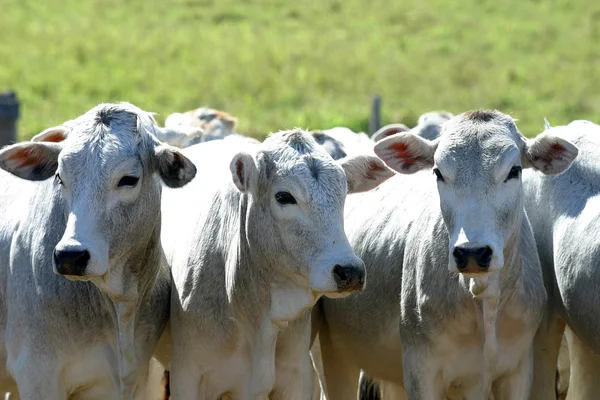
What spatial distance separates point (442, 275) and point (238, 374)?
1372 millimetres

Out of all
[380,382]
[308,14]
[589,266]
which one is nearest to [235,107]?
[308,14]

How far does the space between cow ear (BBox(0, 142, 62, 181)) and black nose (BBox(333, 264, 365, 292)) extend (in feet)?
5.93

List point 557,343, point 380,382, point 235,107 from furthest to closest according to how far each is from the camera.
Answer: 1. point 235,107
2. point 380,382
3. point 557,343

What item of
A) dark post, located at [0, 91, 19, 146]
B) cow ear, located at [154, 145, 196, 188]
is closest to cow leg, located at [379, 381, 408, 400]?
cow ear, located at [154, 145, 196, 188]

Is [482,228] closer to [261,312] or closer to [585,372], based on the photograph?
[261,312]

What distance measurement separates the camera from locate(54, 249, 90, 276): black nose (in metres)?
6.52

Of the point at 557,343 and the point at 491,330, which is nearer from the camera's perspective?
the point at 491,330

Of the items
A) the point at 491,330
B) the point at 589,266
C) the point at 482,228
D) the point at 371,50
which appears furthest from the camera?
the point at 371,50

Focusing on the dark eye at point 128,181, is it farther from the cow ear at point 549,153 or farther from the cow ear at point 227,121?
the cow ear at point 227,121

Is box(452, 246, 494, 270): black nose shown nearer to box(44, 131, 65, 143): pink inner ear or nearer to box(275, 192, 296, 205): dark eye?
box(275, 192, 296, 205): dark eye

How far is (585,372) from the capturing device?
9078 mm

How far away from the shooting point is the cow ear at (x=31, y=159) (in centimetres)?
721

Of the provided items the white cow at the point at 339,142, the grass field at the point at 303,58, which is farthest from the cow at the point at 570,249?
the grass field at the point at 303,58

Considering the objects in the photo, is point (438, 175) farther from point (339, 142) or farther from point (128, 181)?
point (339, 142)
